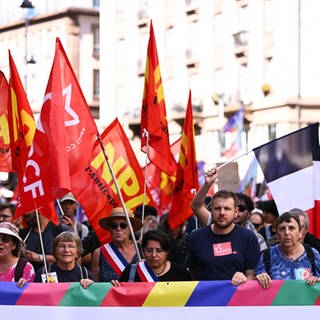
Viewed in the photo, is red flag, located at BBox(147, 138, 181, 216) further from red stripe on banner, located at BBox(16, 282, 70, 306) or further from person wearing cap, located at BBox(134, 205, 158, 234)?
red stripe on banner, located at BBox(16, 282, 70, 306)

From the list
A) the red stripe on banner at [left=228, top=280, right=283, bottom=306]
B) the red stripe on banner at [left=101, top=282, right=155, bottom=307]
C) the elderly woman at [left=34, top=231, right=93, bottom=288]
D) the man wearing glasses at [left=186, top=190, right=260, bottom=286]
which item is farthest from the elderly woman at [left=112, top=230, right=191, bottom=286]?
the red stripe on banner at [left=228, top=280, right=283, bottom=306]

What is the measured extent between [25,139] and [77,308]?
8.31 feet

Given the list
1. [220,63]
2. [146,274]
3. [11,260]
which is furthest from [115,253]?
[220,63]

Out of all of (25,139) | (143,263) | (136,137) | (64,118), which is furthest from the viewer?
(136,137)

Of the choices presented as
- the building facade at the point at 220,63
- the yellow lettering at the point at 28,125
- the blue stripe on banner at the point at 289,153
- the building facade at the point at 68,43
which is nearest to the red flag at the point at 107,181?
the yellow lettering at the point at 28,125

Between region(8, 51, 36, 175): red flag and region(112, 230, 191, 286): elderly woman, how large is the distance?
5.36 feet

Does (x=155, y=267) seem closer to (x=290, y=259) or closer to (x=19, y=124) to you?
(x=290, y=259)

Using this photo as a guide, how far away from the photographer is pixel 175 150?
19.4 m

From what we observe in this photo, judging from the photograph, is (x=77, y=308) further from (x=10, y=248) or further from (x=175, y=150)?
(x=175, y=150)

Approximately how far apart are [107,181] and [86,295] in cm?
298

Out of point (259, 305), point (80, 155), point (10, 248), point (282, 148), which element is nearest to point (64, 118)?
point (80, 155)

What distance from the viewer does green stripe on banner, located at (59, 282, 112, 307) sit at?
313 inches

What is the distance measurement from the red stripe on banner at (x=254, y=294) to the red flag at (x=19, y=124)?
8.38ft

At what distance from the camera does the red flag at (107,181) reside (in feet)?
34.5
